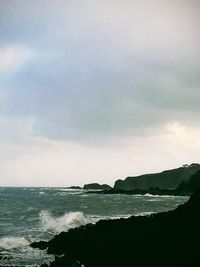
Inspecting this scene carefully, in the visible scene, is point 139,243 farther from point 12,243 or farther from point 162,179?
point 162,179

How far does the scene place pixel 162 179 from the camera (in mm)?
156375

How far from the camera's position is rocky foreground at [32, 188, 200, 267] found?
54.5ft

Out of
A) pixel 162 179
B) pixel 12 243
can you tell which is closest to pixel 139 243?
pixel 12 243

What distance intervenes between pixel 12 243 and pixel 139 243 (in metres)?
12.1

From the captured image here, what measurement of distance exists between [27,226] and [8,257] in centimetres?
1574

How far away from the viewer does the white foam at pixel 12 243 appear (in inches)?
1085

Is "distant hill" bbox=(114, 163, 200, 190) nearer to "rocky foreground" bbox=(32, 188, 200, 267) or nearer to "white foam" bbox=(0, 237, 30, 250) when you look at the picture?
"white foam" bbox=(0, 237, 30, 250)

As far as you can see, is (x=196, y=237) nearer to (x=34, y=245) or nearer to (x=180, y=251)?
(x=180, y=251)

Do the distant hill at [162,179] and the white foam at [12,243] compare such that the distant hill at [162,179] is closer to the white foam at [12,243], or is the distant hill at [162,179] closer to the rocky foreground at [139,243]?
the white foam at [12,243]

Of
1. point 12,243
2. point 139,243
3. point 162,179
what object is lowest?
point 12,243

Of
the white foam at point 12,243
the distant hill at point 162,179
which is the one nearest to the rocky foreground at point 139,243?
the white foam at point 12,243

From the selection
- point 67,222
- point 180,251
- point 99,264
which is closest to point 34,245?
point 99,264

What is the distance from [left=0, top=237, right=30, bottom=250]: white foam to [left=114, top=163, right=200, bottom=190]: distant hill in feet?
388

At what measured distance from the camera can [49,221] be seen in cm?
4350
